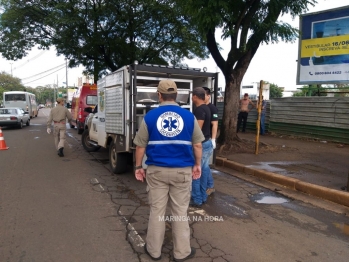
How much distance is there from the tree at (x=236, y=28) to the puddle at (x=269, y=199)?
3.96 m

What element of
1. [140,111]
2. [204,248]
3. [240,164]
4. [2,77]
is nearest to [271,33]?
[240,164]

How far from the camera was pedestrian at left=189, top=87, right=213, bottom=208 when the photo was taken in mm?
4816

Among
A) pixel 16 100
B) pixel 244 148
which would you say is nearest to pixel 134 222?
pixel 244 148

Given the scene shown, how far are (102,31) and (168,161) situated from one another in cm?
1578

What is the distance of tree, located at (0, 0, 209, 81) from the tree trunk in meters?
6.60

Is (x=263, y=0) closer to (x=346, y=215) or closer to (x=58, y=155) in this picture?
(x=346, y=215)

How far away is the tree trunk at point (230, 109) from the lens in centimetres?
939

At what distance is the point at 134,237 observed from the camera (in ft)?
12.4

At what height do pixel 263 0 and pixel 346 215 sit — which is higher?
pixel 263 0

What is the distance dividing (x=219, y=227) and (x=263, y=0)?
268 inches

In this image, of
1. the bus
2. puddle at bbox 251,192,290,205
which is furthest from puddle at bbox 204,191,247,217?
→ the bus

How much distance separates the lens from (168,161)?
3102 millimetres

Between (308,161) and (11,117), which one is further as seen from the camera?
(11,117)

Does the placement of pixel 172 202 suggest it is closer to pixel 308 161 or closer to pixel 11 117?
pixel 308 161
